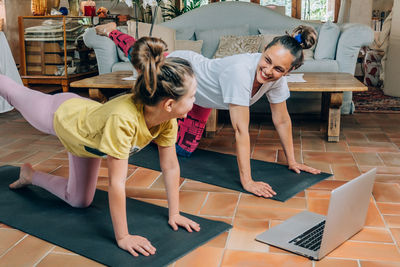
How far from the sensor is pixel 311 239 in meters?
1.60

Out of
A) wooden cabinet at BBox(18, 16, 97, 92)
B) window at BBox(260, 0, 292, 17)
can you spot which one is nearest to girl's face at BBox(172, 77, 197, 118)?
wooden cabinet at BBox(18, 16, 97, 92)

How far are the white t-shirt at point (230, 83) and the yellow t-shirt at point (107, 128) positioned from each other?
54 centimetres

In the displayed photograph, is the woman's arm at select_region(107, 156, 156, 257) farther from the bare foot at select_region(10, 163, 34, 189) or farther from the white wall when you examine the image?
the white wall

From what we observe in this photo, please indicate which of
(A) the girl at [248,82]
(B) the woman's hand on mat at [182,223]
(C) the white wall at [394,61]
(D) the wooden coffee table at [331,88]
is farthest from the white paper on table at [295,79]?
(C) the white wall at [394,61]

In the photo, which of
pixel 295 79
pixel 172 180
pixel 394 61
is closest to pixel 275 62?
pixel 172 180

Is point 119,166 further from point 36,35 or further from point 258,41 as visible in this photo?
point 36,35

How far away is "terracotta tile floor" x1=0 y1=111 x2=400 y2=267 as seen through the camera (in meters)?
Result: 1.50

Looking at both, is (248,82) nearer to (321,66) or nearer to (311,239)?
(311,239)

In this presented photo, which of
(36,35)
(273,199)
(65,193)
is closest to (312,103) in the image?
(273,199)

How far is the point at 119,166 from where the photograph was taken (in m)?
1.39

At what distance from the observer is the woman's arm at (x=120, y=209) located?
140 centimetres

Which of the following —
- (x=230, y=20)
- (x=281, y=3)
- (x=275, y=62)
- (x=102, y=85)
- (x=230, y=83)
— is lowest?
(x=102, y=85)

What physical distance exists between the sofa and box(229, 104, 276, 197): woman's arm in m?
1.75

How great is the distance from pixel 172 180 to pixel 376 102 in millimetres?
3389
